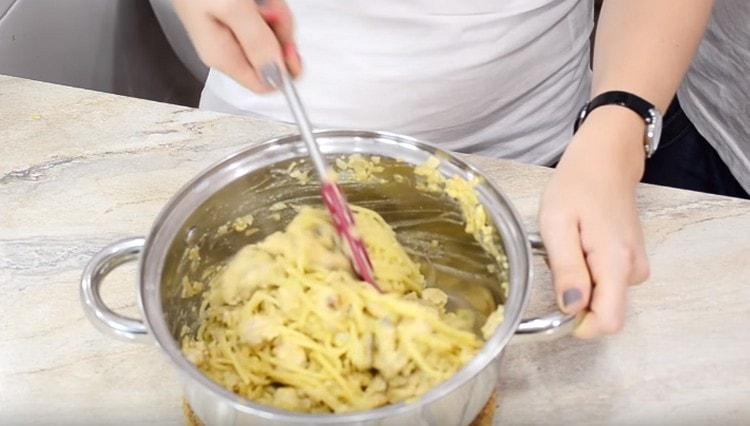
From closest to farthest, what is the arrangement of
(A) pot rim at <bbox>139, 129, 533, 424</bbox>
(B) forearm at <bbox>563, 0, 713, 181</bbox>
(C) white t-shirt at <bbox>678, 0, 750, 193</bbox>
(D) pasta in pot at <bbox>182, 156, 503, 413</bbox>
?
(A) pot rim at <bbox>139, 129, 533, 424</bbox>, (D) pasta in pot at <bbox>182, 156, 503, 413</bbox>, (B) forearm at <bbox>563, 0, 713, 181</bbox>, (C) white t-shirt at <bbox>678, 0, 750, 193</bbox>

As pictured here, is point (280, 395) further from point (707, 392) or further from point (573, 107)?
point (573, 107)

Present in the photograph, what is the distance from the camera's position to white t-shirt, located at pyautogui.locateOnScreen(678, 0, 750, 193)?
95 centimetres

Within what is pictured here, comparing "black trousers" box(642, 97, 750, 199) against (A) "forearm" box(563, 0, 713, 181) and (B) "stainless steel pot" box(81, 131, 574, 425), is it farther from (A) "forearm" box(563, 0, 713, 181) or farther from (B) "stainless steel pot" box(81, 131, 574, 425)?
(B) "stainless steel pot" box(81, 131, 574, 425)

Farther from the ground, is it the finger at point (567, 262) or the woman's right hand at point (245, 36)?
the woman's right hand at point (245, 36)

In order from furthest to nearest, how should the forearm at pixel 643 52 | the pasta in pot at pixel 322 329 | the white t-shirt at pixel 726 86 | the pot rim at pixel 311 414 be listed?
1. the white t-shirt at pixel 726 86
2. the forearm at pixel 643 52
3. the pasta in pot at pixel 322 329
4. the pot rim at pixel 311 414

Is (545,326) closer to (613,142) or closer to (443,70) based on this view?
(613,142)

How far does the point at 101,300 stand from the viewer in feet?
1.79

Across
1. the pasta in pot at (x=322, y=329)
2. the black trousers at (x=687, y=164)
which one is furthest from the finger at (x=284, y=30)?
the black trousers at (x=687, y=164)

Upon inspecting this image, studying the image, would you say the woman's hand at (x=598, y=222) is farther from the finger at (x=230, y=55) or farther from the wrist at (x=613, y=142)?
the finger at (x=230, y=55)

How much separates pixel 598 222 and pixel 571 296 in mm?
75

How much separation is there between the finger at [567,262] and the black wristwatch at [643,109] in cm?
15

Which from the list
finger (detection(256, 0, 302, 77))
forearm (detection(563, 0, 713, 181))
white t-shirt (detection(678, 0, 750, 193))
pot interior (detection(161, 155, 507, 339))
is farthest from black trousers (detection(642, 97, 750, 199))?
finger (detection(256, 0, 302, 77))

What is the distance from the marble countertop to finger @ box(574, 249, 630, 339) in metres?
0.09

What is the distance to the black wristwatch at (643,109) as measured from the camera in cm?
70
